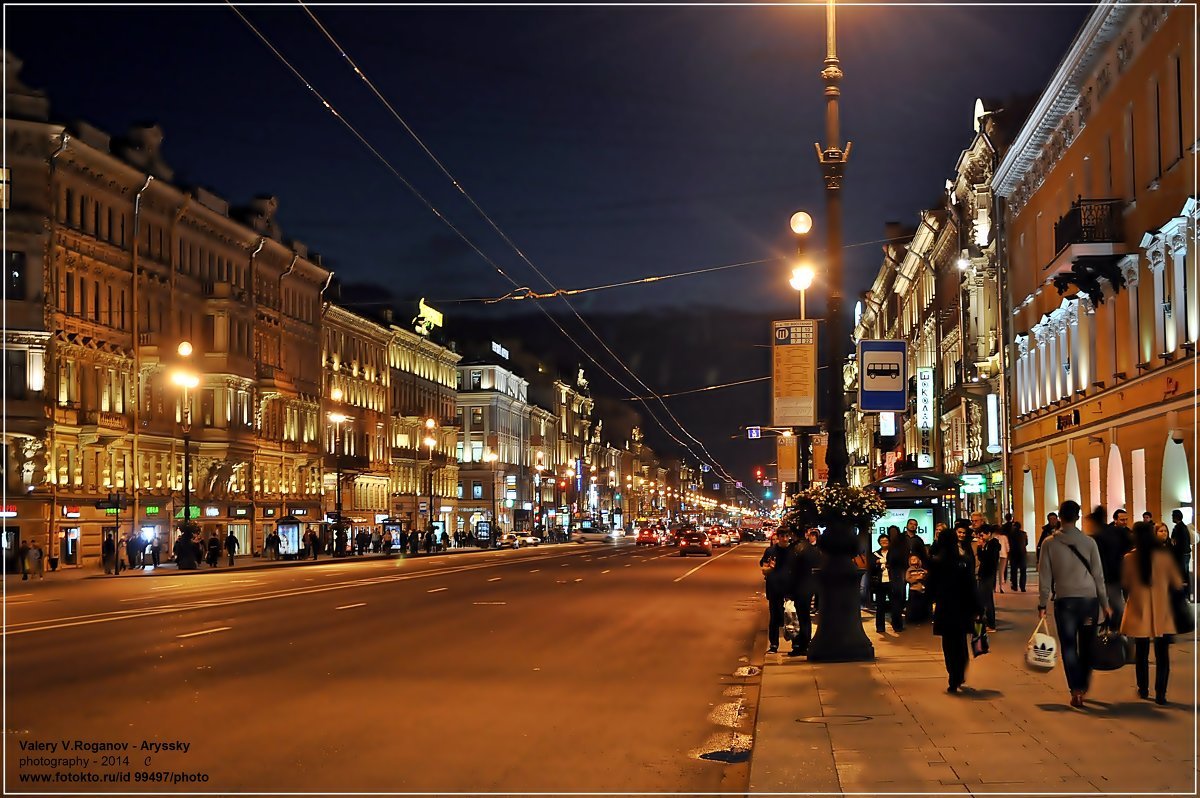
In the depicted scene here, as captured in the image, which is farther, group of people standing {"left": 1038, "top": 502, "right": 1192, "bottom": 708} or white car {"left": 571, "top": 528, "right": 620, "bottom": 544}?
white car {"left": 571, "top": 528, "right": 620, "bottom": 544}

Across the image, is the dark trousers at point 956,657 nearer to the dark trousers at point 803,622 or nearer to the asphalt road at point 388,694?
the asphalt road at point 388,694

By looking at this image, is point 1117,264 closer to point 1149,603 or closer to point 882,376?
A: point 882,376

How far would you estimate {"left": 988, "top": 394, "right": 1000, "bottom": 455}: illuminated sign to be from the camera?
5325 centimetres

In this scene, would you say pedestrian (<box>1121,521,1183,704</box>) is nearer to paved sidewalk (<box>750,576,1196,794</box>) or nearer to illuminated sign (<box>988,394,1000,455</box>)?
paved sidewalk (<box>750,576,1196,794</box>)

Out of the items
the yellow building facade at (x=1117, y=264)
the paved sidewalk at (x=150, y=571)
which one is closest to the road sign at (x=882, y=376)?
the yellow building facade at (x=1117, y=264)

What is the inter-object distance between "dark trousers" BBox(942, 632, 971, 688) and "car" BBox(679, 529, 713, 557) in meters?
57.8

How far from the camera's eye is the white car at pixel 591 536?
129 m

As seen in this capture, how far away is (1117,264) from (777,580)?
17780 millimetres

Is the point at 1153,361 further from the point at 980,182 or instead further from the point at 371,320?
the point at 371,320

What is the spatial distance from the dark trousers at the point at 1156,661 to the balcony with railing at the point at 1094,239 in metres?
20.9

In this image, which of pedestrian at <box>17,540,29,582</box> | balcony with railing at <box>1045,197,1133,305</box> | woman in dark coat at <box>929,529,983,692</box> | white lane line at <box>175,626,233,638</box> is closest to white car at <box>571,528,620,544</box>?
pedestrian at <box>17,540,29,582</box>

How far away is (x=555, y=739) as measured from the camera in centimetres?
1167

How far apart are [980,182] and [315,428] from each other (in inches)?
1908

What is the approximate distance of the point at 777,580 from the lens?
63.2 ft
